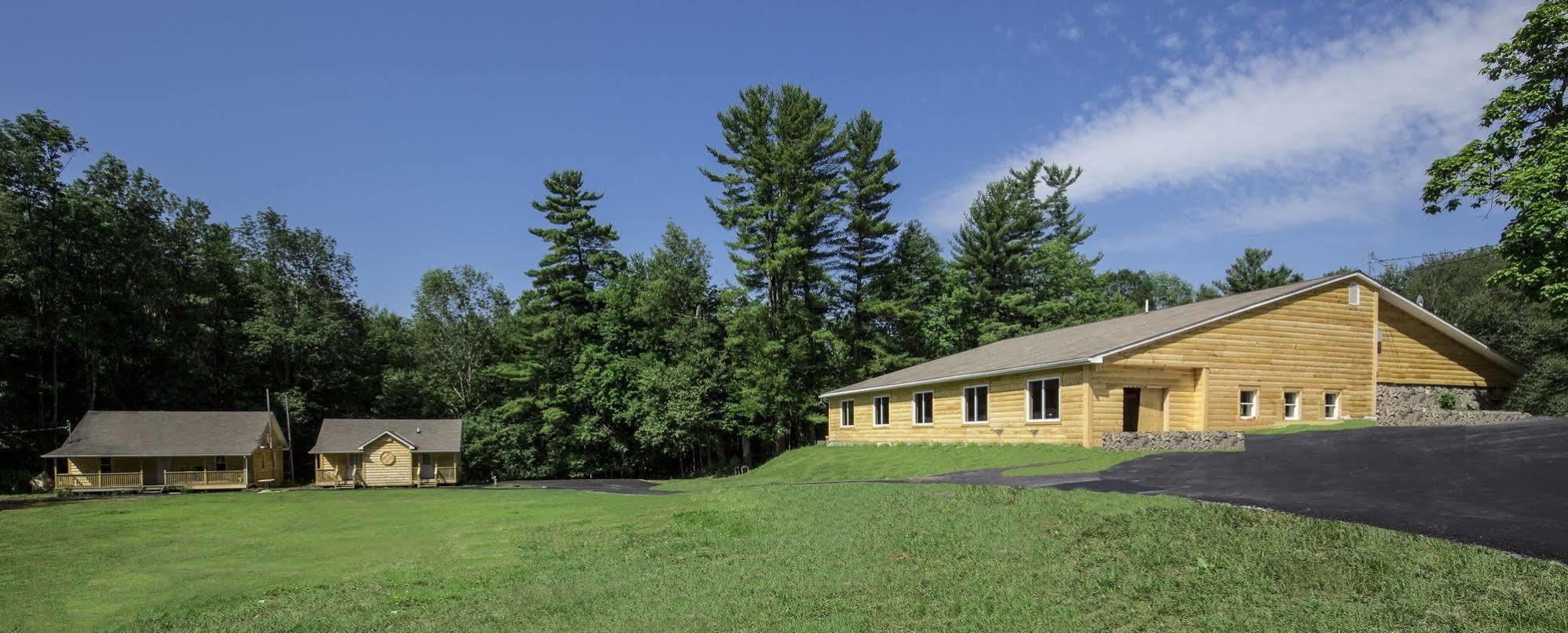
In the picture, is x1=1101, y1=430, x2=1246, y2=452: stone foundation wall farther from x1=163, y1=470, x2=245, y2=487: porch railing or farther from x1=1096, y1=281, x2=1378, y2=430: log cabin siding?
x1=163, y1=470, x2=245, y2=487: porch railing

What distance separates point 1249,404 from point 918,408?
11.2 m

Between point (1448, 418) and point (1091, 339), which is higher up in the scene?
point (1091, 339)

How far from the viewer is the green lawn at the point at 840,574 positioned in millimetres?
6234

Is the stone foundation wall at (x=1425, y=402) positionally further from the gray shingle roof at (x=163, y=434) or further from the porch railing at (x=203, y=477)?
the porch railing at (x=203, y=477)

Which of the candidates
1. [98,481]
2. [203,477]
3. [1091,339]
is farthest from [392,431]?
[1091,339]

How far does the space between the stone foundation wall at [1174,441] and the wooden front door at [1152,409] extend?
2581 millimetres

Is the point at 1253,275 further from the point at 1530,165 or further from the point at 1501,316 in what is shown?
the point at 1530,165

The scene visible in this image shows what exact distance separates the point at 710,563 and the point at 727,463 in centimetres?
3411

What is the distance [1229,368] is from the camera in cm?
2169

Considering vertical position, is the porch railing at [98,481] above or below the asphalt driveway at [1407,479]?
below

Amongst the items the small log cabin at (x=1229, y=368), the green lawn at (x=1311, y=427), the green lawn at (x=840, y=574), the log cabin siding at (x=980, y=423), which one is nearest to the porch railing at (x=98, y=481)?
the green lawn at (x=840, y=574)

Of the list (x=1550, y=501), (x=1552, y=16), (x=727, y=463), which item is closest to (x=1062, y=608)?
(x=1550, y=501)

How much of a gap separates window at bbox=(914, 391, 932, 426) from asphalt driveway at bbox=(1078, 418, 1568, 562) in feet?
44.5

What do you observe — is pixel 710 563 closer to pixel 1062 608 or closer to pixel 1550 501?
pixel 1062 608
